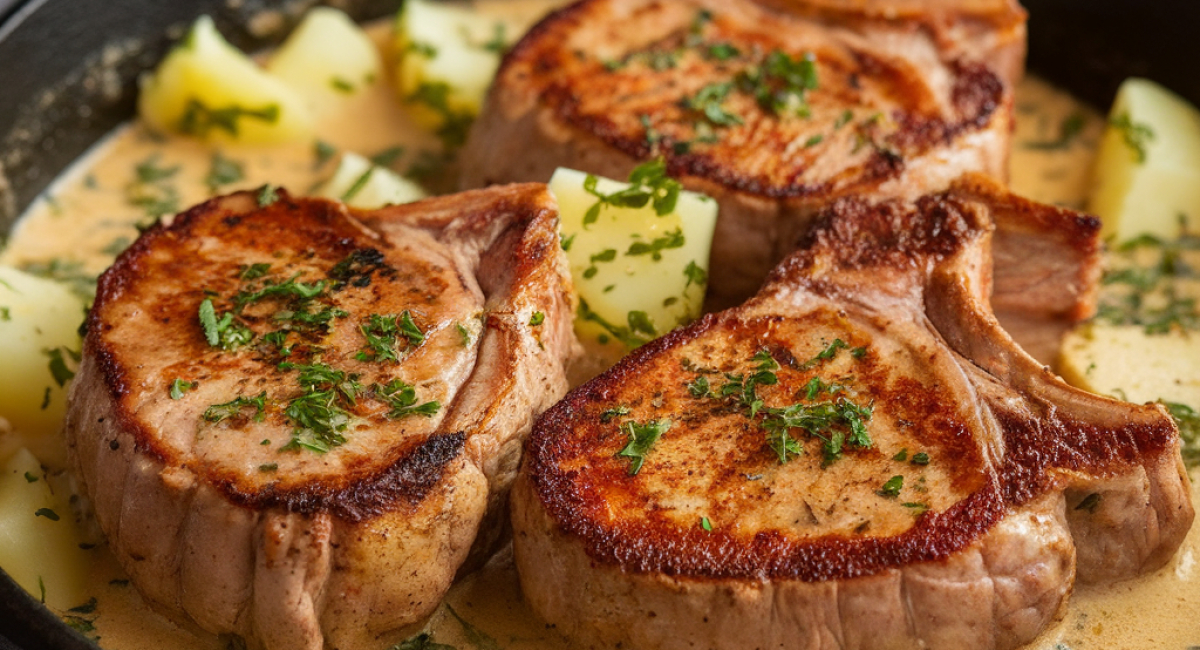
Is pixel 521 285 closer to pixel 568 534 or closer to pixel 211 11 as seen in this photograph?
pixel 568 534

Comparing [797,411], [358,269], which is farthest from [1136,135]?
[358,269]

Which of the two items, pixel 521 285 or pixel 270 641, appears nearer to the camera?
pixel 270 641

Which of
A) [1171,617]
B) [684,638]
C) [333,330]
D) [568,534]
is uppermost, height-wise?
[333,330]

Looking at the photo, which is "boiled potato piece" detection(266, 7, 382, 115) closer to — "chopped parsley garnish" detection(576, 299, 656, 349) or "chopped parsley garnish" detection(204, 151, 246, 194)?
"chopped parsley garnish" detection(204, 151, 246, 194)

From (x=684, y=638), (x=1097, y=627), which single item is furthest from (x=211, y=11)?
(x=1097, y=627)

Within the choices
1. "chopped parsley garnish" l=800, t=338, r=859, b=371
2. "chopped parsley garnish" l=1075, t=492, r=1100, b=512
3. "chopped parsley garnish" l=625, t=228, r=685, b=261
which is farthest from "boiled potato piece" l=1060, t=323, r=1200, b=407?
"chopped parsley garnish" l=625, t=228, r=685, b=261

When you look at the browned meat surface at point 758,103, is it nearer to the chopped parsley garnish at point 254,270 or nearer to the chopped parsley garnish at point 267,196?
the chopped parsley garnish at point 267,196

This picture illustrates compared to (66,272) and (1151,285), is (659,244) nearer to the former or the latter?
(1151,285)

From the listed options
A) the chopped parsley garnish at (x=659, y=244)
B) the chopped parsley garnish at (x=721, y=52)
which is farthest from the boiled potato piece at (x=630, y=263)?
the chopped parsley garnish at (x=721, y=52)
